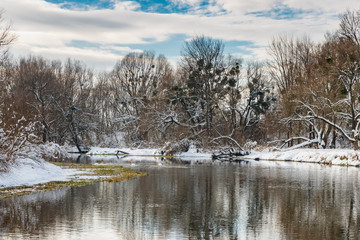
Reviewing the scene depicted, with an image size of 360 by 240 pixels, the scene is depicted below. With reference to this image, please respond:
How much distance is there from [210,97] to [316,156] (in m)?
21.2

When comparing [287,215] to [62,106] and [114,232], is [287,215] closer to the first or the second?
[114,232]

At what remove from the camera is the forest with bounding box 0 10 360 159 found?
Answer: 46.9 metres

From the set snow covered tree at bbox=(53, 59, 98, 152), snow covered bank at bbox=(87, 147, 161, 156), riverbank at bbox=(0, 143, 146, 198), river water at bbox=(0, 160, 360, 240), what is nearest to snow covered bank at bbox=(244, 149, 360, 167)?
snow covered bank at bbox=(87, 147, 161, 156)

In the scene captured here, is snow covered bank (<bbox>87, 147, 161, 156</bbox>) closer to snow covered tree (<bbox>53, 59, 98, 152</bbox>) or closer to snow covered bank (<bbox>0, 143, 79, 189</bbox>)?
snow covered tree (<bbox>53, 59, 98, 152</bbox>)

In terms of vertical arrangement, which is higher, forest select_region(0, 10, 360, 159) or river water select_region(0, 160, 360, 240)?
forest select_region(0, 10, 360, 159)

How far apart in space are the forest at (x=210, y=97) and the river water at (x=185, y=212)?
26.3m

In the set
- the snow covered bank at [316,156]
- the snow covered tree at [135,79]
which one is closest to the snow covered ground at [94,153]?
the snow covered bank at [316,156]

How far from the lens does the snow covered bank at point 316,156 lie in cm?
3906

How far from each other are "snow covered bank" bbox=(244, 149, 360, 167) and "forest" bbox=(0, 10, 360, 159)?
8.89 feet

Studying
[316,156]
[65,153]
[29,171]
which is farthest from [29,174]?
[316,156]

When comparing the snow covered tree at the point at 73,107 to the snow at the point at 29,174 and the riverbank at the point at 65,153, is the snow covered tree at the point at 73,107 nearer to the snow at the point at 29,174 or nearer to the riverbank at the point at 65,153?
the riverbank at the point at 65,153

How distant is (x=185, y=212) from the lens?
1426 centimetres

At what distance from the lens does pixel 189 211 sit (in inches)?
571

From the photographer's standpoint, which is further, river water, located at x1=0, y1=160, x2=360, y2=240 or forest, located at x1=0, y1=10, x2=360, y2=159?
forest, located at x1=0, y1=10, x2=360, y2=159
